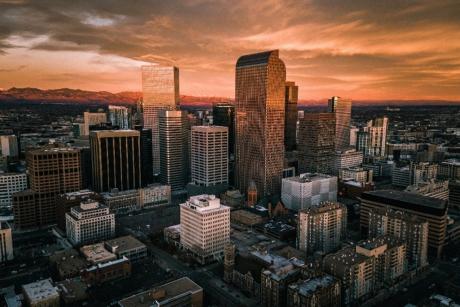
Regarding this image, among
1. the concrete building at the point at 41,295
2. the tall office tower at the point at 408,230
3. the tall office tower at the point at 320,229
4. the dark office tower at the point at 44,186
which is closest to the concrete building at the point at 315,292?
the tall office tower at the point at 320,229

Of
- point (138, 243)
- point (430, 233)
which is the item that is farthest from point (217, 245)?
point (430, 233)

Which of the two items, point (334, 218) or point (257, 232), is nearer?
point (334, 218)

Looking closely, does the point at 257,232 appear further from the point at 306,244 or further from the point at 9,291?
the point at 9,291

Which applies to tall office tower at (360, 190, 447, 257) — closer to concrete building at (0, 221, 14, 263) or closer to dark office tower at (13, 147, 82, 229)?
dark office tower at (13, 147, 82, 229)

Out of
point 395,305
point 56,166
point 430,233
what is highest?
point 56,166

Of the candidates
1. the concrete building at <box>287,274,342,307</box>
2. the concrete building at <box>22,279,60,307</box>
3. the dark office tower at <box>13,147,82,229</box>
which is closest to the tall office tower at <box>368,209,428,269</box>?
the concrete building at <box>287,274,342,307</box>
